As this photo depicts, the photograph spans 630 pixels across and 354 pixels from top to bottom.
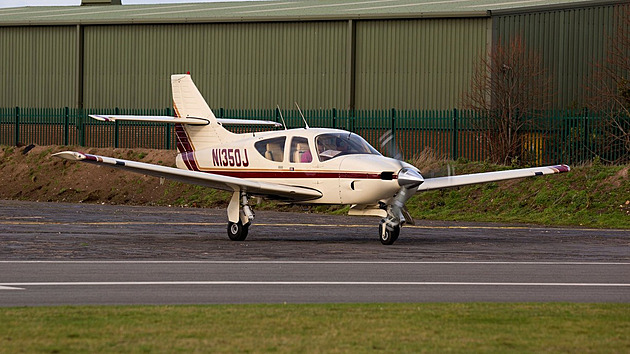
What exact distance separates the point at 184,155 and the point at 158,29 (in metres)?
25.6

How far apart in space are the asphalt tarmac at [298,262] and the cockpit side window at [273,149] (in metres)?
1.59

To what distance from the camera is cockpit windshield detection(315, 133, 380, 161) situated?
74.2 ft

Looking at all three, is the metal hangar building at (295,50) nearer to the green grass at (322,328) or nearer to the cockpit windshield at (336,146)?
the cockpit windshield at (336,146)

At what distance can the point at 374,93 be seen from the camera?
149 ft

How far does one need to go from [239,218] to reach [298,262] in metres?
4.68

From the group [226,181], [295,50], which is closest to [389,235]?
[226,181]

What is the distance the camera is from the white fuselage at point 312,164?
2191cm

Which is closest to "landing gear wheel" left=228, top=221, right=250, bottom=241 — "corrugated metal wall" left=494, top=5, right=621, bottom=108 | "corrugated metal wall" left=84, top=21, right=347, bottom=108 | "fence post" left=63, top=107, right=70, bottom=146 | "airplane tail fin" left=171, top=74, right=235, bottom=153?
"airplane tail fin" left=171, top=74, right=235, bottom=153

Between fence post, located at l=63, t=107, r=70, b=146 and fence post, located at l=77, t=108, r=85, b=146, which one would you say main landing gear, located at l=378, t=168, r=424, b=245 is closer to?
fence post, located at l=77, t=108, r=85, b=146

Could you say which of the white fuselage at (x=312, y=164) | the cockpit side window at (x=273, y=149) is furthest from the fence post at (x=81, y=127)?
the cockpit side window at (x=273, y=149)

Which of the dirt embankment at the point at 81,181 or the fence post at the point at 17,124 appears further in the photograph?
the fence post at the point at 17,124

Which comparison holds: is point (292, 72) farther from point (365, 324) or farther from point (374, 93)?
point (365, 324)

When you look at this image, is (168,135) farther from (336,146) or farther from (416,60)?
(336,146)

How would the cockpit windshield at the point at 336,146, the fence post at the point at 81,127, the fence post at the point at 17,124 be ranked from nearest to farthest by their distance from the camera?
the cockpit windshield at the point at 336,146 → the fence post at the point at 81,127 → the fence post at the point at 17,124
